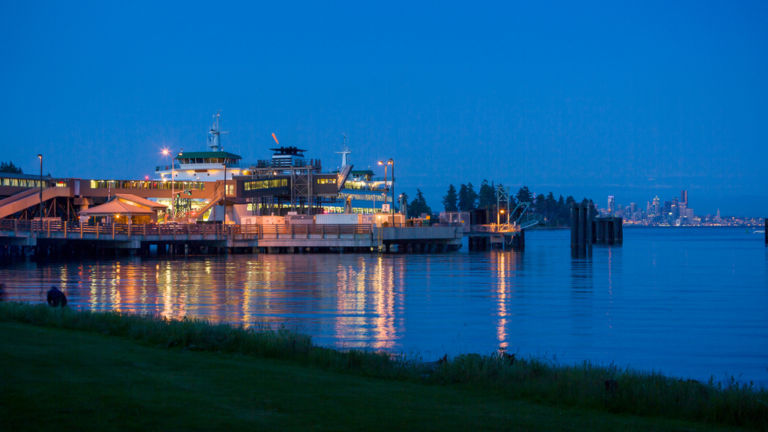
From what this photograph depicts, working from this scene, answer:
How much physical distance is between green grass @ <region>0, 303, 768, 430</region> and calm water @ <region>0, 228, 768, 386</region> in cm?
537

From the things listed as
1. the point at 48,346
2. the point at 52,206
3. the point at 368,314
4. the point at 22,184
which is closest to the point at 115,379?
the point at 48,346

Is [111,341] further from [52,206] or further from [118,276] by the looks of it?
[52,206]

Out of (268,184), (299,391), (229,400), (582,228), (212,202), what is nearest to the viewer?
(229,400)

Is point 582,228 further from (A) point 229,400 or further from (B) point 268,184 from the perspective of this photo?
(A) point 229,400

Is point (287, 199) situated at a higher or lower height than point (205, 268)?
higher

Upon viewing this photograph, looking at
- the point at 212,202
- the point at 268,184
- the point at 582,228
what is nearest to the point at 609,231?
the point at 582,228

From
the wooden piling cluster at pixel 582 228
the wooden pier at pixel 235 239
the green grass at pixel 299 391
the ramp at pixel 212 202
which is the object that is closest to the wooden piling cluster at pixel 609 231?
the wooden piling cluster at pixel 582 228

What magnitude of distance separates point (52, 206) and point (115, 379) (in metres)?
84.6

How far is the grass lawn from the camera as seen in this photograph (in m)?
8.70

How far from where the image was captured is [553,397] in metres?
11.7

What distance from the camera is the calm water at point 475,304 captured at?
21.2 metres

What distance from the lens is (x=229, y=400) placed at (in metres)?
9.95

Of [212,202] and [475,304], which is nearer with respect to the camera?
[475,304]

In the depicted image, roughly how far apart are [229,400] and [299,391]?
1256 millimetres
